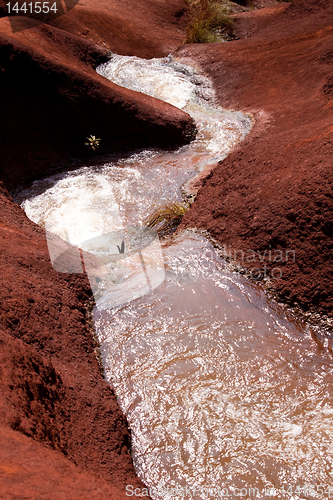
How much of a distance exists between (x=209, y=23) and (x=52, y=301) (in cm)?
1086

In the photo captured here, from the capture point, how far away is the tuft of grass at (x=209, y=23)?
Answer: 10602mm

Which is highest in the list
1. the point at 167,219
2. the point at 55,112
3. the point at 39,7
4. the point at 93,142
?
the point at 39,7

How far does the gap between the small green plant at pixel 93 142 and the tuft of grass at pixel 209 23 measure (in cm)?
599

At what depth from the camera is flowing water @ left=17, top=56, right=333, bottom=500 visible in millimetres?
2371

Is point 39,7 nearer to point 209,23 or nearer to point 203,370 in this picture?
point 209,23

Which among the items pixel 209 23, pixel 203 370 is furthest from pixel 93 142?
pixel 209 23

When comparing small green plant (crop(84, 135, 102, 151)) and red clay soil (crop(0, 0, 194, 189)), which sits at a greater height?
red clay soil (crop(0, 0, 194, 189))

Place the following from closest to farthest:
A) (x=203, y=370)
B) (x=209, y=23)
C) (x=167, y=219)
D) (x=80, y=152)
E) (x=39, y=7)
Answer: (x=203, y=370) → (x=167, y=219) → (x=80, y=152) → (x=39, y=7) → (x=209, y=23)

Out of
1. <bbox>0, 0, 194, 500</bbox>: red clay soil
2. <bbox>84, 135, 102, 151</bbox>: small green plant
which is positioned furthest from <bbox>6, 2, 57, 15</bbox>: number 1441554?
<bbox>84, 135, 102, 151</bbox>: small green plant

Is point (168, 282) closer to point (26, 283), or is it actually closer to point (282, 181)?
point (26, 283)

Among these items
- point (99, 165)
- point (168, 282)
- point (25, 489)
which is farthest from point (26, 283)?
point (99, 165)

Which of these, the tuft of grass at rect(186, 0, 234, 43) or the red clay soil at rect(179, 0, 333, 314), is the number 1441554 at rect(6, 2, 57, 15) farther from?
the red clay soil at rect(179, 0, 333, 314)

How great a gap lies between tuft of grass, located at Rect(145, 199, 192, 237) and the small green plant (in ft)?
7.43

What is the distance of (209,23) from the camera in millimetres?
11000
